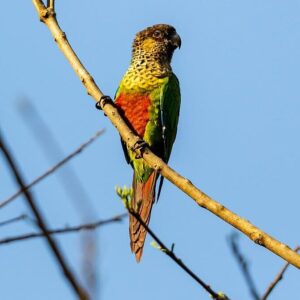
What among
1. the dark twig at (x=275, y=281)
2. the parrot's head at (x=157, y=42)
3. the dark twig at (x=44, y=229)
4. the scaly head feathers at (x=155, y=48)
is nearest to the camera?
the dark twig at (x=44, y=229)

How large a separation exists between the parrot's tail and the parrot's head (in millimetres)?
1731

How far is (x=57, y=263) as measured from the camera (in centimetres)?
121

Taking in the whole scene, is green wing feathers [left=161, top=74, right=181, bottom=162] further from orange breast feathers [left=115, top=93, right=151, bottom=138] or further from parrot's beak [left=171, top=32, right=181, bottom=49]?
parrot's beak [left=171, top=32, right=181, bottom=49]

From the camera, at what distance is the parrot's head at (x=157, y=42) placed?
710 centimetres

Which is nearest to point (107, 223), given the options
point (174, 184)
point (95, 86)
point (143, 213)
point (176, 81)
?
point (174, 184)

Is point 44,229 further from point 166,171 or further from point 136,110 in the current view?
point 136,110

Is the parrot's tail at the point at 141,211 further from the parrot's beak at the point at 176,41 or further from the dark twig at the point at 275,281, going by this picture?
the dark twig at the point at 275,281

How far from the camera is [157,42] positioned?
23.7ft

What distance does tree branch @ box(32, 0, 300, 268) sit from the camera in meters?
2.55

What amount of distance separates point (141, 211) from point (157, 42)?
2.38m

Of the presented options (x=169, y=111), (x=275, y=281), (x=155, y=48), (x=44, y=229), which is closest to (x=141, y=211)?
(x=169, y=111)

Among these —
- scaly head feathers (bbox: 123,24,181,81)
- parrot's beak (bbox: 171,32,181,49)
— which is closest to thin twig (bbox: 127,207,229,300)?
scaly head feathers (bbox: 123,24,181,81)

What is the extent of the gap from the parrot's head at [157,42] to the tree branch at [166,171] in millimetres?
2508

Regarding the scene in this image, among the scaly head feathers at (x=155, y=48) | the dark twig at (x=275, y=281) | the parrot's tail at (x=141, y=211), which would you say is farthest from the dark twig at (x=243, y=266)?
the scaly head feathers at (x=155, y=48)
